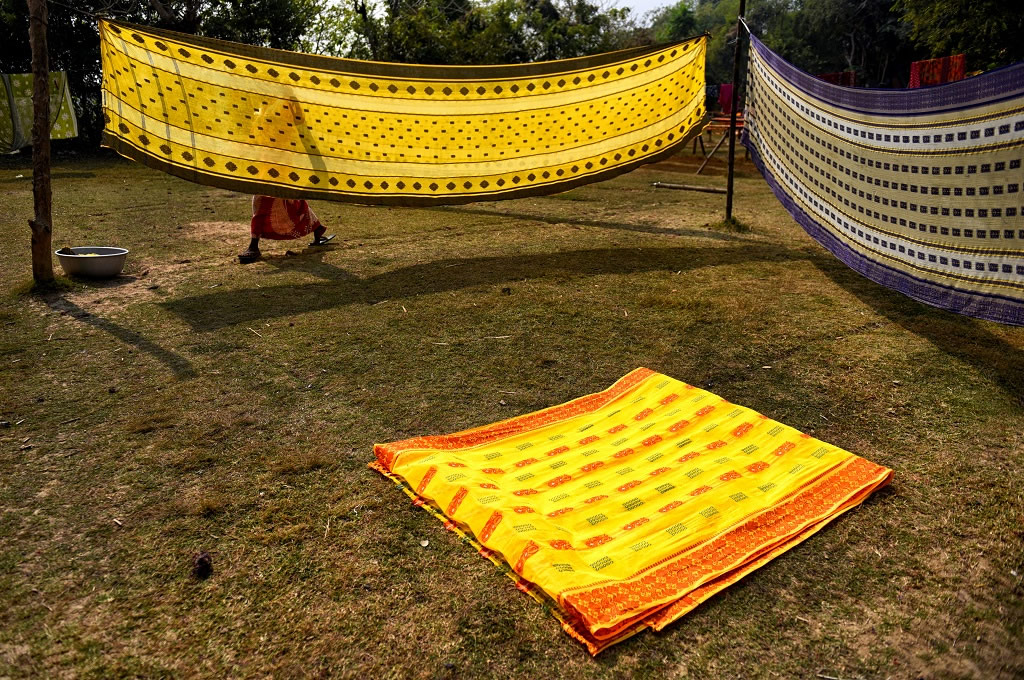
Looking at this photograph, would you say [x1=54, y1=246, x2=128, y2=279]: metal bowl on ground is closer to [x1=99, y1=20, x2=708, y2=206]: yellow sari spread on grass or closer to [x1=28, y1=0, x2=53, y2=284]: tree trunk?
[x1=28, y1=0, x2=53, y2=284]: tree trunk

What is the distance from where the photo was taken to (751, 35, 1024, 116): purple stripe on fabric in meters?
3.69

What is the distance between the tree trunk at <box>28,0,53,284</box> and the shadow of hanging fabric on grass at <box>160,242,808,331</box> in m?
0.96

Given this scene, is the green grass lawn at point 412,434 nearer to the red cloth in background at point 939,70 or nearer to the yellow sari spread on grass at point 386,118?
the yellow sari spread on grass at point 386,118

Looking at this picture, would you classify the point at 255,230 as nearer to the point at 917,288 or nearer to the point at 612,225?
the point at 612,225

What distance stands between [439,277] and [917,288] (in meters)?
3.30

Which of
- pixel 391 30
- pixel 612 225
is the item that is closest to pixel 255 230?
pixel 612 225

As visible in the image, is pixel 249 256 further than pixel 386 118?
Yes

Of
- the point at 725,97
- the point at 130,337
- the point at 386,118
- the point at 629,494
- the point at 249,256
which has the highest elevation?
the point at 725,97

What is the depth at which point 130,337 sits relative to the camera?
4.52 meters

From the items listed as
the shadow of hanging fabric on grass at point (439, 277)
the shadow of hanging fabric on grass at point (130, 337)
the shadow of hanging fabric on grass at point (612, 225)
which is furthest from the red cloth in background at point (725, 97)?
the shadow of hanging fabric on grass at point (130, 337)

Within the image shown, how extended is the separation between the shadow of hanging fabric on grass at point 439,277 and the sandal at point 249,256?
74 cm

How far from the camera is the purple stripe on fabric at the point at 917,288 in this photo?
382cm

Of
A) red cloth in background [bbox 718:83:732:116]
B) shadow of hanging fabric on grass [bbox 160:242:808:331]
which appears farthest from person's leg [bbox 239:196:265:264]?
red cloth in background [bbox 718:83:732:116]

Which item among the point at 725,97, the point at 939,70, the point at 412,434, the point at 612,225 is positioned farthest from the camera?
the point at 725,97
